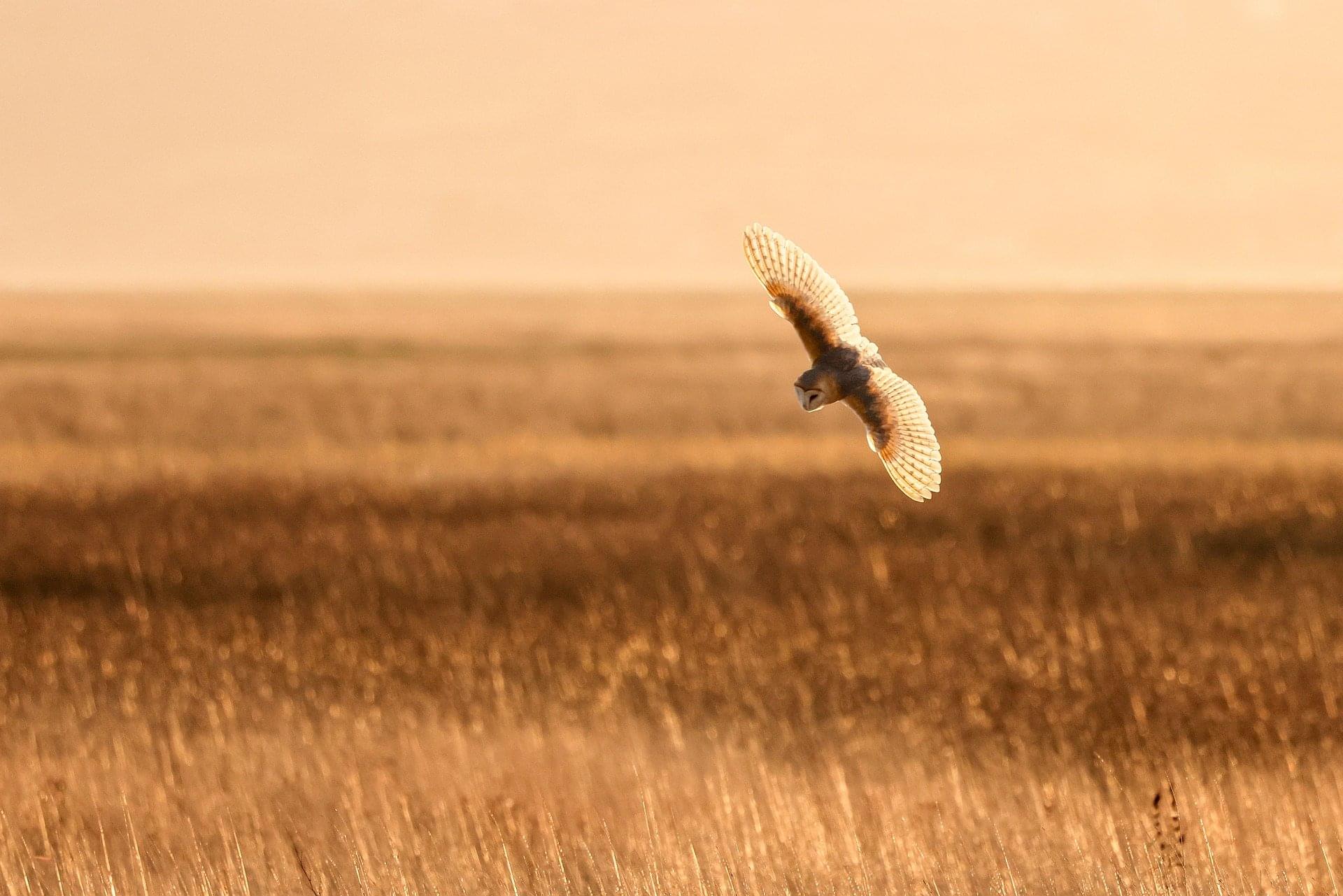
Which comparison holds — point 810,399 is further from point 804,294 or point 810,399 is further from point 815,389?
point 804,294

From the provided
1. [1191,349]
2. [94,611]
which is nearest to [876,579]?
[94,611]

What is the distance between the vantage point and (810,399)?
2199 millimetres

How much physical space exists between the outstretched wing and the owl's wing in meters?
0.05

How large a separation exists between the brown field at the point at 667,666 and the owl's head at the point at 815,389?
216 inches

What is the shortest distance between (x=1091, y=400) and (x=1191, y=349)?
82.7ft

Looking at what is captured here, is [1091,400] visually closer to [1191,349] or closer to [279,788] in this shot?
[1191,349]

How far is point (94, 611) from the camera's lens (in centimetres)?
1431

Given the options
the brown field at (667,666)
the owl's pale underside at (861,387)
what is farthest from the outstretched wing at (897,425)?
the brown field at (667,666)

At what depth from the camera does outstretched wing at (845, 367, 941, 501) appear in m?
2.21

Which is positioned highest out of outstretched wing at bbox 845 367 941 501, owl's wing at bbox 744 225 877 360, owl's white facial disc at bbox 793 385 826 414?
owl's wing at bbox 744 225 877 360

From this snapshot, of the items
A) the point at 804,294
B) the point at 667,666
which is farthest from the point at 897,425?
the point at 667,666

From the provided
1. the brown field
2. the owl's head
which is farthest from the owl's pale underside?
the brown field

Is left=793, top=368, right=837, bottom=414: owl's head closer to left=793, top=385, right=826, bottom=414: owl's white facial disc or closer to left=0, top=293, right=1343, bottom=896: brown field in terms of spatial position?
left=793, top=385, right=826, bottom=414: owl's white facial disc

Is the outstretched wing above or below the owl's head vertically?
below
